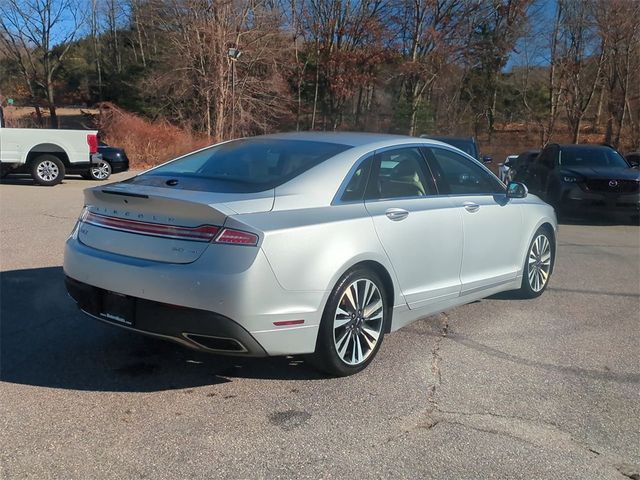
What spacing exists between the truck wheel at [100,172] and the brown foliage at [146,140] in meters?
6.33

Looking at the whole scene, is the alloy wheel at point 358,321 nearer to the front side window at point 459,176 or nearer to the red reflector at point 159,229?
the red reflector at point 159,229

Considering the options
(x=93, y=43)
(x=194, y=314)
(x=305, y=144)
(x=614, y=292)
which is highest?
(x=93, y=43)

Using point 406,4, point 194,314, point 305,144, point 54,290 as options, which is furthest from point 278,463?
point 406,4

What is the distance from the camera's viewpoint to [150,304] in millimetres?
3668

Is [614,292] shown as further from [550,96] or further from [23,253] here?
[550,96]

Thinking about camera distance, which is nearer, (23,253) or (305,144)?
(305,144)

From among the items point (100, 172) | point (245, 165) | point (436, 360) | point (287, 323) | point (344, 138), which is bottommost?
point (436, 360)

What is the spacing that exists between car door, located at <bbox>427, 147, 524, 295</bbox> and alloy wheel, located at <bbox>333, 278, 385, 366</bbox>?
1.13 metres

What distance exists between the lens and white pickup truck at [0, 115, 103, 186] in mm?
15244

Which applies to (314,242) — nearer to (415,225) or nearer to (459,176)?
(415,225)

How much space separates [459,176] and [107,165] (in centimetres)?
1493

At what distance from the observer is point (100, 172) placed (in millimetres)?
18172

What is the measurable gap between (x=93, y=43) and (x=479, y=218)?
49.6m

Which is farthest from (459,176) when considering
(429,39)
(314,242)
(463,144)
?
(429,39)
